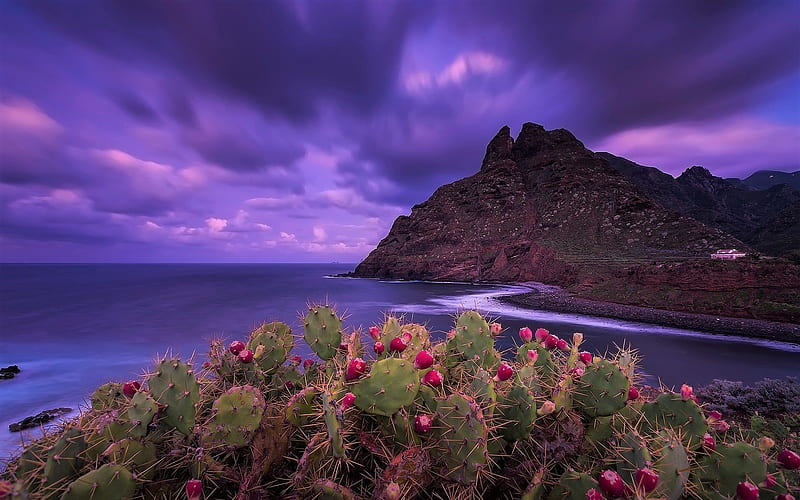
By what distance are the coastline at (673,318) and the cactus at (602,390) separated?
35052 millimetres

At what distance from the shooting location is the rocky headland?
32.8 metres

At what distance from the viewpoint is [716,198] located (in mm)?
150625

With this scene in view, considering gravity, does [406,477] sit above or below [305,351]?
above

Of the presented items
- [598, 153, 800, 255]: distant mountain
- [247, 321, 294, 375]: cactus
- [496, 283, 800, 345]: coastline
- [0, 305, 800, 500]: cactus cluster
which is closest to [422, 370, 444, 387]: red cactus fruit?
[0, 305, 800, 500]: cactus cluster

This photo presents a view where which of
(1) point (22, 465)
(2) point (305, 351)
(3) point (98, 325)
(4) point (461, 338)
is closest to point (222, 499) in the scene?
(1) point (22, 465)

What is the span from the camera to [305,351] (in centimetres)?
1694

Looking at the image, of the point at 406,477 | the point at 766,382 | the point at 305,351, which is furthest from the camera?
the point at 305,351

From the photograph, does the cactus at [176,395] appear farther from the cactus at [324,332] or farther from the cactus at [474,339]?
the cactus at [474,339]

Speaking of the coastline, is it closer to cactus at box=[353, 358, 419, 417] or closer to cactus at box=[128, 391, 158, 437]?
cactus at box=[353, 358, 419, 417]

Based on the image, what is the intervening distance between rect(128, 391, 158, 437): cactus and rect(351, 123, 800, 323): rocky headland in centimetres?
4165

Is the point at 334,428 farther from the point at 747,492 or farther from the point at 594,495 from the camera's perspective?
the point at 747,492

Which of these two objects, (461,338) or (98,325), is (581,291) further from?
(98,325)

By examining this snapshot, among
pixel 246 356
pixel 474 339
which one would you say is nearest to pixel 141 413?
pixel 246 356

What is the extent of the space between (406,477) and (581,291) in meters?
52.1
